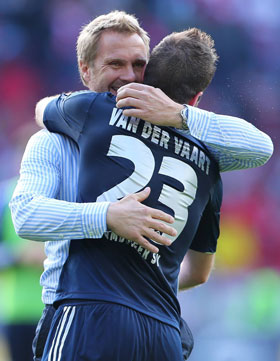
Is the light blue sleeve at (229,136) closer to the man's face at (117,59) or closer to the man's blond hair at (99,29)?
the man's face at (117,59)

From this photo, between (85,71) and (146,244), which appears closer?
(146,244)

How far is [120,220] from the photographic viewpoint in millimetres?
2107

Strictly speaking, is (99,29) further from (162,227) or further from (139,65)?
(162,227)

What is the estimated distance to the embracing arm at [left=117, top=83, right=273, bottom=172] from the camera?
2.26 metres

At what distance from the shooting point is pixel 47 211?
84.3 inches

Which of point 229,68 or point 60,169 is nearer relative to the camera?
point 60,169

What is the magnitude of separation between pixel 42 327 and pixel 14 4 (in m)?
7.11

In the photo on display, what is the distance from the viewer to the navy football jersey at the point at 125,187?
2.23 m

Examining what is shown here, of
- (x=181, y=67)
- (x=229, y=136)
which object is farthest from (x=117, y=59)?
(x=229, y=136)

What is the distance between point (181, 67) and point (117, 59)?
29 centimetres

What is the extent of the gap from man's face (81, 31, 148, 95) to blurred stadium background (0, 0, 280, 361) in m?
5.01

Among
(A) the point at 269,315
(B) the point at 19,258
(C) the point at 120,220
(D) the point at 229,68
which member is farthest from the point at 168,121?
(D) the point at 229,68

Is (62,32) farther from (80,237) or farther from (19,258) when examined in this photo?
(80,237)

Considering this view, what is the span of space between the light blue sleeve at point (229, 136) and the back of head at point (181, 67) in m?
0.13
